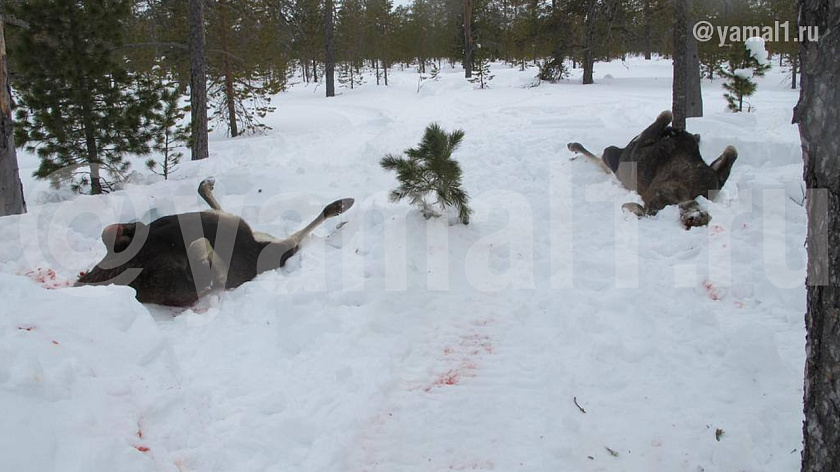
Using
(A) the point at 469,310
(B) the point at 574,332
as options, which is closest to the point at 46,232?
(A) the point at 469,310

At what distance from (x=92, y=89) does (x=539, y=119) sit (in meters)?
8.06

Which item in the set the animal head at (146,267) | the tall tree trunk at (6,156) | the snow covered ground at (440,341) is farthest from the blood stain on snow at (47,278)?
the tall tree trunk at (6,156)

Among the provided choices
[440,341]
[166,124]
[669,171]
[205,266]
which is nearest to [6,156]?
[166,124]

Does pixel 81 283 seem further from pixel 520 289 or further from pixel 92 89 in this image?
pixel 92 89

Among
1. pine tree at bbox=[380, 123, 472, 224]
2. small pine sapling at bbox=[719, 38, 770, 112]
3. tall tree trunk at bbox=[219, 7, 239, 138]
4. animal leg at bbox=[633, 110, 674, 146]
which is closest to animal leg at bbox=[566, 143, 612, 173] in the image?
animal leg at bbox=[633, 110, 674, 146]

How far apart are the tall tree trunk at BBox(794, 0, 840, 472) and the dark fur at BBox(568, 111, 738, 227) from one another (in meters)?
3.63

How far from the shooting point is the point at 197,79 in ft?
31.7

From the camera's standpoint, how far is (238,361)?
3.57 meters

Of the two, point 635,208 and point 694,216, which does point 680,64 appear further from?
point 694,216

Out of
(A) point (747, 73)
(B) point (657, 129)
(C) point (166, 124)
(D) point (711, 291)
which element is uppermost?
(A) point (747, 73)

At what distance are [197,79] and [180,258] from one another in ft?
21.3

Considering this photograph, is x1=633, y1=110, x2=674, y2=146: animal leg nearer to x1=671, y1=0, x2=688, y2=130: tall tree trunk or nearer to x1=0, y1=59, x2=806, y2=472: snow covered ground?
A: x1=671, y1=0, x2=688, y2=130: tall tree trunk

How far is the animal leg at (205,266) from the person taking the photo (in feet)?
14.4

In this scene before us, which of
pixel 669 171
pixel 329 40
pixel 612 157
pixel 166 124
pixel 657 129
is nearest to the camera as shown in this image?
pixel 669 171
